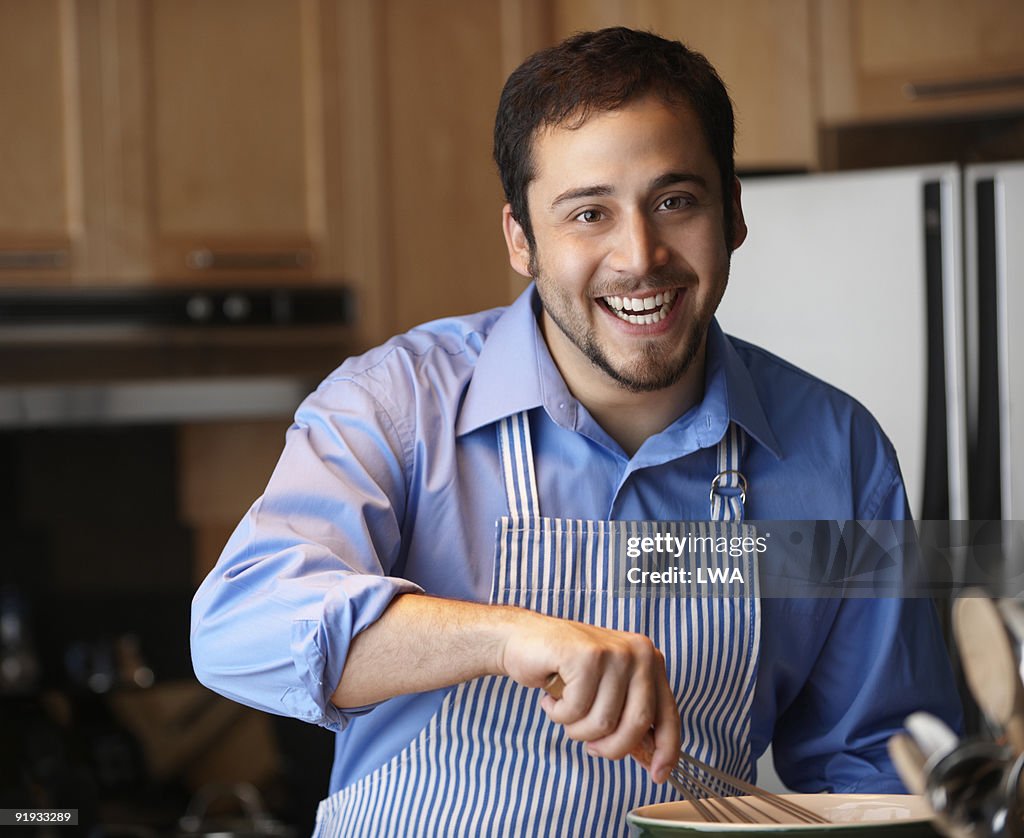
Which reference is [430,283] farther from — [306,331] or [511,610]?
[511,610]

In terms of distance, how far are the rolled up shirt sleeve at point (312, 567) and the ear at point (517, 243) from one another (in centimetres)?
12

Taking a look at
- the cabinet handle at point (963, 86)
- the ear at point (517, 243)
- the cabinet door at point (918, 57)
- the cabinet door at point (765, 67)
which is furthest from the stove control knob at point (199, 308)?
the ear at point (517, 243)

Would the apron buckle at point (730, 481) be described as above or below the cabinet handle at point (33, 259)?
below

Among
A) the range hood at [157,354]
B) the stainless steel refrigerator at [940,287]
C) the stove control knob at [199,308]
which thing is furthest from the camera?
the stove control knob at [199,308]

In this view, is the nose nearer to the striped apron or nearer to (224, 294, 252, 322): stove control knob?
the striped apron

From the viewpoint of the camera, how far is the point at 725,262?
771 millimetres

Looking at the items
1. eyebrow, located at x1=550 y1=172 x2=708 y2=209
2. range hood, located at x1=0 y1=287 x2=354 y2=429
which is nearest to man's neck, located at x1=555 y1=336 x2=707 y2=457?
eyebrow, located at x1=550 y1=172 x2=708 y2=209

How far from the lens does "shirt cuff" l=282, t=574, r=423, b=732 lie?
0.65 metres

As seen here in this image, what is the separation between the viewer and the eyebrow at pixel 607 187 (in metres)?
0.73

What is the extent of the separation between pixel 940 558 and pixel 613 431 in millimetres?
268

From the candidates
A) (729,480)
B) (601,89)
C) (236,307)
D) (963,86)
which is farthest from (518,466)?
(963,86)

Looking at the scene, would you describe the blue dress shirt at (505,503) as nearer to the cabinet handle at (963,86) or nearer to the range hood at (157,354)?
the range hood at (157,354)

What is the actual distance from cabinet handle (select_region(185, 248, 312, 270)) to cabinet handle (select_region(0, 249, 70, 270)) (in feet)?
0.57

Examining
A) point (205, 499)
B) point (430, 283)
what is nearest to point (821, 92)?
point (430, 283)
